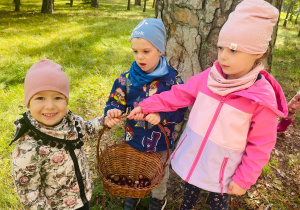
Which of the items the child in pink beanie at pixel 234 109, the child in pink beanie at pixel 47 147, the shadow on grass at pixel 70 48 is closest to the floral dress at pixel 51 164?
the child in pink beanie at pixel 47 147

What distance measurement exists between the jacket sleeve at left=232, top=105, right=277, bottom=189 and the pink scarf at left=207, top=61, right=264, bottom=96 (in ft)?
0.65

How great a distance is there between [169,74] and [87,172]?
115 cm

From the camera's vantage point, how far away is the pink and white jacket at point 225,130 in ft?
5.35

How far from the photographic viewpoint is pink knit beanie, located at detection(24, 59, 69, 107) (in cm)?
160

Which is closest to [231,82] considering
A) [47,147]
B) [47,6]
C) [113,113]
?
[113,113]

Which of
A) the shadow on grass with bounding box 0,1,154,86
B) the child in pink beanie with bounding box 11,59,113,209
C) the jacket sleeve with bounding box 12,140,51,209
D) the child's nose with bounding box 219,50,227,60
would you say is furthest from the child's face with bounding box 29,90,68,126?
the shadow on grass with bounding box 0,1,154,86

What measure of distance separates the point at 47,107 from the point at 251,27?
151 centimetres

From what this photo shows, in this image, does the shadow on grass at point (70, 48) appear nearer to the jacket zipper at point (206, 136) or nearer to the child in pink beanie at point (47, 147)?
the child in pink beanie at point (47, 147)

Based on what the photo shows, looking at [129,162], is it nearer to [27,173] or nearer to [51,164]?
[51,164]

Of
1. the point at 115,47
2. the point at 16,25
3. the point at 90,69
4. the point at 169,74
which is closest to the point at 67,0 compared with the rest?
the point at 16,25

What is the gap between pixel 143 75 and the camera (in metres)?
2.07

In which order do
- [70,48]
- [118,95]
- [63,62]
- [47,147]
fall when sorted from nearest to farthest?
[47,147]
[118,95]
[63,62]
[70,48]

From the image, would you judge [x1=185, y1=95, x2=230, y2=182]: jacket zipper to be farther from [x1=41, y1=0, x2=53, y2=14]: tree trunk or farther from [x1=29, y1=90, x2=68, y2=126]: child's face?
→ [x1=41, y1=0, x2=53, y2=14]: tree trunk

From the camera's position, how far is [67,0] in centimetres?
2202
